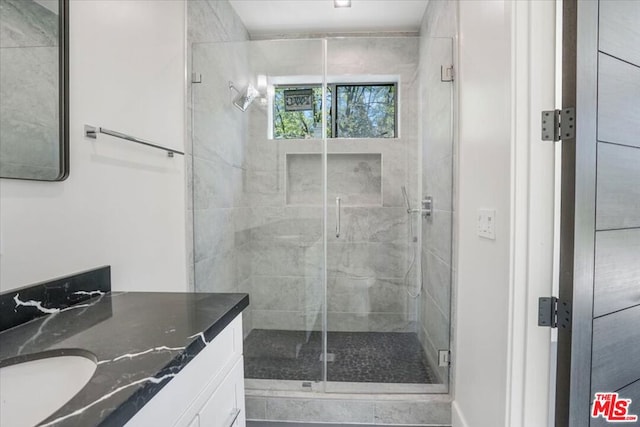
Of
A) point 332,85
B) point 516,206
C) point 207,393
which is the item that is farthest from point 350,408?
point 332,85

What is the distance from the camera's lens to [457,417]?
1628 millimetres

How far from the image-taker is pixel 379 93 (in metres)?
2.69

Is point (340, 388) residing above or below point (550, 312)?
below

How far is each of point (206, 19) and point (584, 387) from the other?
2.71 meters

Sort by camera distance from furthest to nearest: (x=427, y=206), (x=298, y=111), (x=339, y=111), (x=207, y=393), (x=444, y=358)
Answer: (x=339, y=111) < (x=298, y=111) < (x=427, y=206) < (x=444, y=358) < (x=207, y=393)

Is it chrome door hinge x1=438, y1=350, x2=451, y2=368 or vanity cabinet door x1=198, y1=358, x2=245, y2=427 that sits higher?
vanity cabinet door x1=198, y1=358, x2=245, y2=427

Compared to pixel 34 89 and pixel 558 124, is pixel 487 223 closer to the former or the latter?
pixel 558 124

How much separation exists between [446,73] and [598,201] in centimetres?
117

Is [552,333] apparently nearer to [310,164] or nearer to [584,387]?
[584,387]

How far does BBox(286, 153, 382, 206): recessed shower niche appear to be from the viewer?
2.52 metres

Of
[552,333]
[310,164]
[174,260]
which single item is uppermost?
[310,164]

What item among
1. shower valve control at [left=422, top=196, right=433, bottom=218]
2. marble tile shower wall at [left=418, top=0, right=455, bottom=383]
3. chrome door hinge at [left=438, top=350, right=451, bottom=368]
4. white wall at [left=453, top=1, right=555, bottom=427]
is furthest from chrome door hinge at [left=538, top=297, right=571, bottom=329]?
shower valve control at [left=422, top=196, right=433, bottom=218]

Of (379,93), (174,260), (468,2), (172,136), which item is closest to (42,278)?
(174,260)

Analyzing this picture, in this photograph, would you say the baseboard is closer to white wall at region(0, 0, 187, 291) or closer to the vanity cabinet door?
the vanity cabinet door
